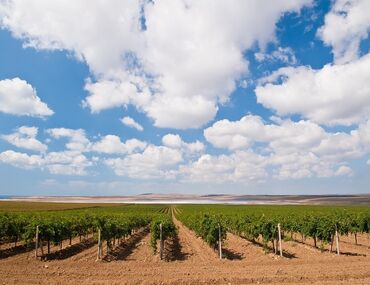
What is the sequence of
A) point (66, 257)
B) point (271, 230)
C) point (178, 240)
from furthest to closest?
→ point (178, 240) → point (271, 230) → point (66, 257)

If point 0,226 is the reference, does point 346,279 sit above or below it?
below

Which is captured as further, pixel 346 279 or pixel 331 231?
pixel 331 231

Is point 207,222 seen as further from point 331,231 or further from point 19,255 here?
point 19,255

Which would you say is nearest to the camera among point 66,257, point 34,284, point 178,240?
point 34,284

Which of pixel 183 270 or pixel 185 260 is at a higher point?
pixel 183 270

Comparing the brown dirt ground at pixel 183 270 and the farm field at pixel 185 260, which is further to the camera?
the farm field at pixel 185 260

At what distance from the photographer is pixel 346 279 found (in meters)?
17.8

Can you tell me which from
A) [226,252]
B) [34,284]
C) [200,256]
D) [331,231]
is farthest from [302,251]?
[34,284]

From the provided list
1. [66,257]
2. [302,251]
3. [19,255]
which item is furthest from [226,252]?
[19,255]

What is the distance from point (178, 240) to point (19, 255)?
1508 centimetres

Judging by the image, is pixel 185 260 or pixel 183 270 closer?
pixel 183 270

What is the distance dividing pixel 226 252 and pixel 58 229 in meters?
13.1

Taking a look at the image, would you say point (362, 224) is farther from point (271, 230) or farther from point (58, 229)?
point (58, 229)

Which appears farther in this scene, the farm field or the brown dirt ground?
the farm field
